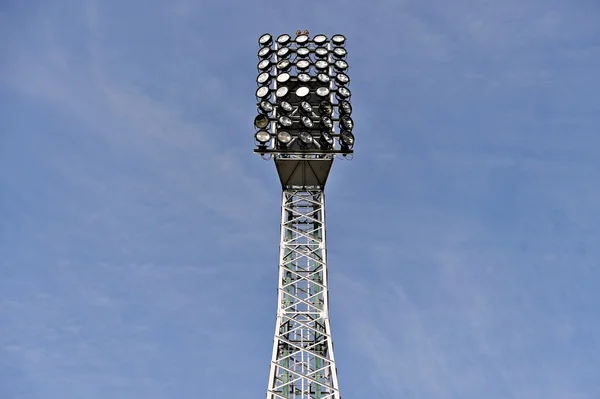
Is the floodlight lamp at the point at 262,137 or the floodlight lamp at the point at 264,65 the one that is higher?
the floodlight lamp at the point at 264,65

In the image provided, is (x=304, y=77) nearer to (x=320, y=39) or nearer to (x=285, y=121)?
(x=320, y=39)

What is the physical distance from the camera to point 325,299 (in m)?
42.2

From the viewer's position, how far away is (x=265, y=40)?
159 feet

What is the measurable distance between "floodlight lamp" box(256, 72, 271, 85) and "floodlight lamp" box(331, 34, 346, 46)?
4.75m

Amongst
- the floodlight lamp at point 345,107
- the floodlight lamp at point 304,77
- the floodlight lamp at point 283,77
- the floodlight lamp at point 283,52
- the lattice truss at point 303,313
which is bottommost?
the lattice truss at point 303,313

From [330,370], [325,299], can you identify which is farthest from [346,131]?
[330,370]

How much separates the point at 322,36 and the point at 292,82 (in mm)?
3847

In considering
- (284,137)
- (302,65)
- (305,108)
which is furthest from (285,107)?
(302,65)

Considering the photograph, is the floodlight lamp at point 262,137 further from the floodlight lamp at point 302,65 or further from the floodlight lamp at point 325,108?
the floodlight lamp at point 302,65

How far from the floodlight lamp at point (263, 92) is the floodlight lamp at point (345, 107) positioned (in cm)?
423

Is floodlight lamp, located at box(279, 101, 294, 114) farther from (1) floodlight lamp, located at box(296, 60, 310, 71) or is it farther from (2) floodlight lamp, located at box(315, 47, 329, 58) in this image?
(2) floodlight lamp, located at box(315, 47, 329, 58)

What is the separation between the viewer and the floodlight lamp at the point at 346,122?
4578cm

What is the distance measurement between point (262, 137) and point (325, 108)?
13.4 ft

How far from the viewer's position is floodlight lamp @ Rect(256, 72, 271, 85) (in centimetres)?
4694
